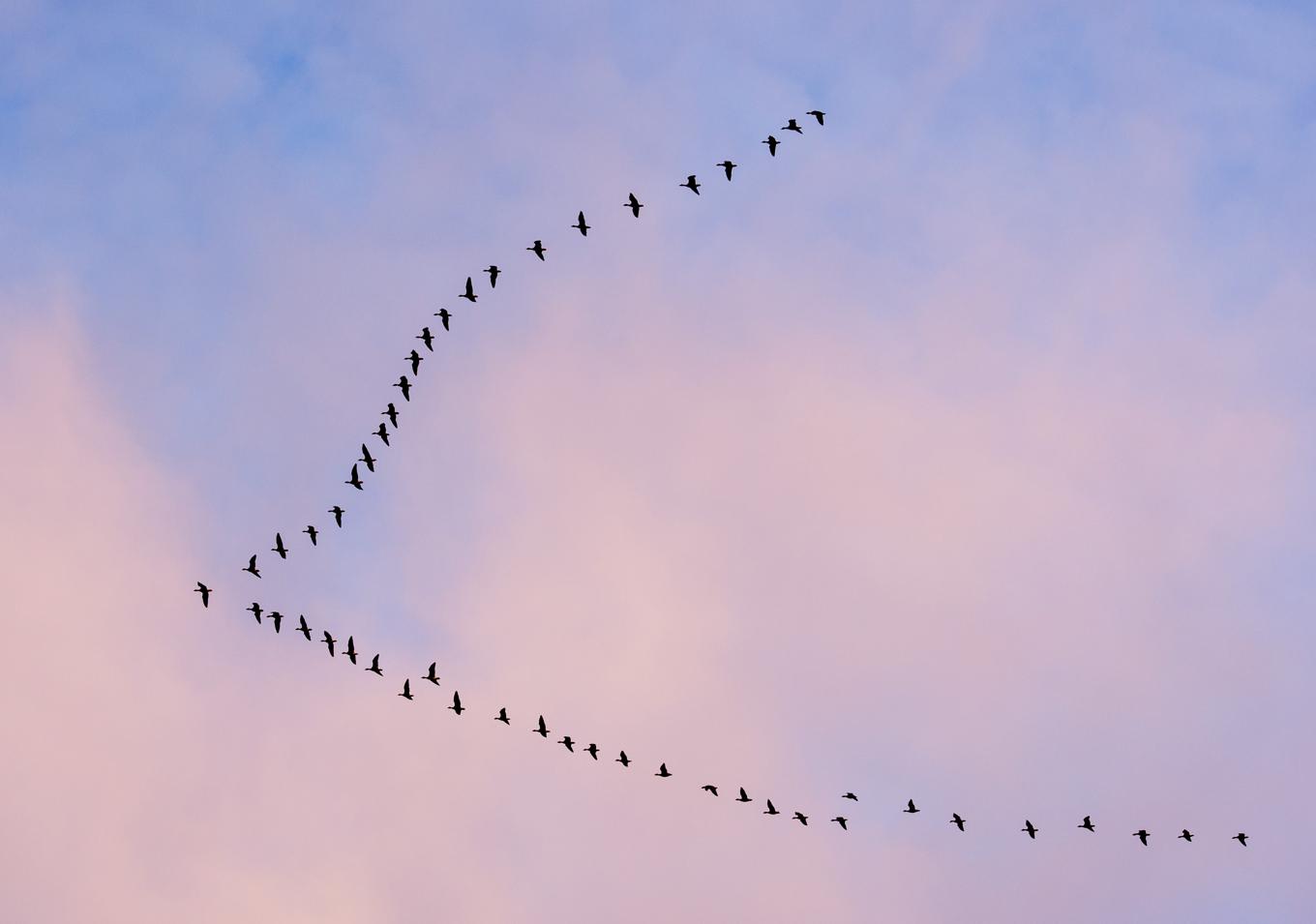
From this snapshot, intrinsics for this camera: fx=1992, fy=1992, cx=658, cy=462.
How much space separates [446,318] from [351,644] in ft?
78.8

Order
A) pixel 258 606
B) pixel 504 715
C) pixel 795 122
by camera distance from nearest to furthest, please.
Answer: pixel 795 122, pixel 258 606, pixel 504 715

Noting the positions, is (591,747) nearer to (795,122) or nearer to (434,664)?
(434,664)

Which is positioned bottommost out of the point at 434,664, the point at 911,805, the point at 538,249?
the point at 911,805

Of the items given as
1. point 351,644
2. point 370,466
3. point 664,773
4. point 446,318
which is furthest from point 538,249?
point 664,773

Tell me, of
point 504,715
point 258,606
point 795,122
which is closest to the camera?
point 795,122

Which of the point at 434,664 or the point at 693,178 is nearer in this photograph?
the point at 693,178

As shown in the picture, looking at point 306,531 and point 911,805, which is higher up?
point 306,531

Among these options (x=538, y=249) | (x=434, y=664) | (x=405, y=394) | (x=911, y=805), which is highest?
(x=538, y=249)

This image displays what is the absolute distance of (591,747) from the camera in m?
148

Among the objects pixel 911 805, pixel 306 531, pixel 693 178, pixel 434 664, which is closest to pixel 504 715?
pixel 434 664

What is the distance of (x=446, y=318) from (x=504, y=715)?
31.6 m

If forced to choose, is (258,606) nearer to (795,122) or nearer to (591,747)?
(591,747)

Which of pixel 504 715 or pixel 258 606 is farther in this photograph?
pixel 504 715

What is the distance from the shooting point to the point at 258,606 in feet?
447
